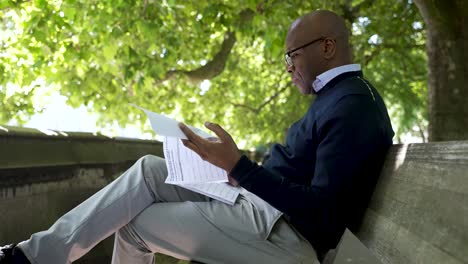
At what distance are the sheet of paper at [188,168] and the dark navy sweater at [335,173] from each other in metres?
0.32

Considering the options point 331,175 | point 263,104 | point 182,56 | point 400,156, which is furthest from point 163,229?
point 263,104

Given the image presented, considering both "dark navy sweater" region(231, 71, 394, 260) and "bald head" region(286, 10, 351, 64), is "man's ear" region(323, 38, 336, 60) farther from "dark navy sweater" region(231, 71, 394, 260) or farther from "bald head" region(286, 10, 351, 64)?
"dark navy sweater" region(231, 71, 394, 260)

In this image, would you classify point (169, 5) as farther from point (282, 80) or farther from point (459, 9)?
point (282, 80)

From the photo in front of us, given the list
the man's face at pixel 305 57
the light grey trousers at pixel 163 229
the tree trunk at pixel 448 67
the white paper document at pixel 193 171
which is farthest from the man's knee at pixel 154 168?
the tree trunk at pixel 448 67

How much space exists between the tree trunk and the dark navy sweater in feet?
10.7

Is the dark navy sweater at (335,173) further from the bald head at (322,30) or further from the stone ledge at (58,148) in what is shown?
the stone ledge at (58,148)

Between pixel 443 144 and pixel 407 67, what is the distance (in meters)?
11.4

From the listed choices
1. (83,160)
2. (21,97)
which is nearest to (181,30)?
(21,97)

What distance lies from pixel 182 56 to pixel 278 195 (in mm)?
8519

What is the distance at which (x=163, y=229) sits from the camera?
224cm

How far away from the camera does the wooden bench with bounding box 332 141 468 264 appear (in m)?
1.30

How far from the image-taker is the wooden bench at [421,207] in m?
1.30

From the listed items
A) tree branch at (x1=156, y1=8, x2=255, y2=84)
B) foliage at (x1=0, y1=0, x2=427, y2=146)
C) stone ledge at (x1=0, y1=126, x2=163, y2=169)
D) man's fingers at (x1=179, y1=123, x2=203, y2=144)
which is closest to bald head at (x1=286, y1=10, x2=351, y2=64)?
man's fingers at (x1=179, y1=123, x2=203, y2=144)

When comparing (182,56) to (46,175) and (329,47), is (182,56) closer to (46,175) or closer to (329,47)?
(46,175)
